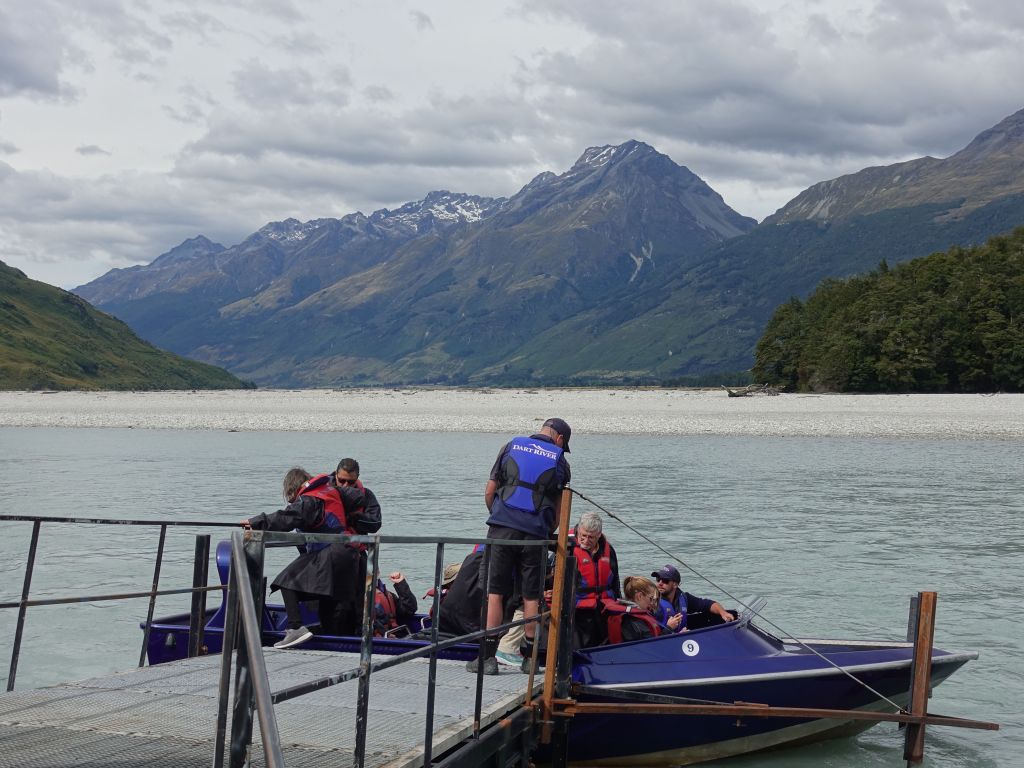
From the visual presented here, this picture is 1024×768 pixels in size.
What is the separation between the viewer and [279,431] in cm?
5975

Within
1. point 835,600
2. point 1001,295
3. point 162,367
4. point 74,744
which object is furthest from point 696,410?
point 162,367

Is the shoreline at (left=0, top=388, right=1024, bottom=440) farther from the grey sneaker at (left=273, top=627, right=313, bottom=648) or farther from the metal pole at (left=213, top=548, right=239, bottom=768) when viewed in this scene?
the metal pole at (left=213, top=548, right=239, bottom=768)

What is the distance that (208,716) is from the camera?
7457mm

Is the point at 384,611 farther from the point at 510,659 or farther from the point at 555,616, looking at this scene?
the point at 555,616

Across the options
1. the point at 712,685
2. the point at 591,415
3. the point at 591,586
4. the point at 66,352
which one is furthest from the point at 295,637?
the point at 66,352

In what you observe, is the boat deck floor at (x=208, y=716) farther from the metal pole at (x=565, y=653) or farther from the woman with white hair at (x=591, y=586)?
the woman with white hair at (x=591, y=586)

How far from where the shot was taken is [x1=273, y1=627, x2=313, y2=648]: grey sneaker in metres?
9.33

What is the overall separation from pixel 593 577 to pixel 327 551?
Result: 238cm

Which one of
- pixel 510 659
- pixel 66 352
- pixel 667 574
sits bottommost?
pixel 510 659

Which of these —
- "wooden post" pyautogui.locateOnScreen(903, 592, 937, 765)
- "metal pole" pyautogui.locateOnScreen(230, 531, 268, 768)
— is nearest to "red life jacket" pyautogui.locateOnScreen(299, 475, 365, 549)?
"metal pole" pyautogui.locateOnScreen(230, 531, 268, 768)

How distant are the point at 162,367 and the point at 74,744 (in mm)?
189663

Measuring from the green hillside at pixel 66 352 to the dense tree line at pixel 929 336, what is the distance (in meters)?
98.0

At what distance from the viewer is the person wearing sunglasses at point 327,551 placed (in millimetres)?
9156

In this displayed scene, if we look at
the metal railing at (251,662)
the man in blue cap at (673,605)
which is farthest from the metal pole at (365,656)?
the man in blue cap at (673,605)
